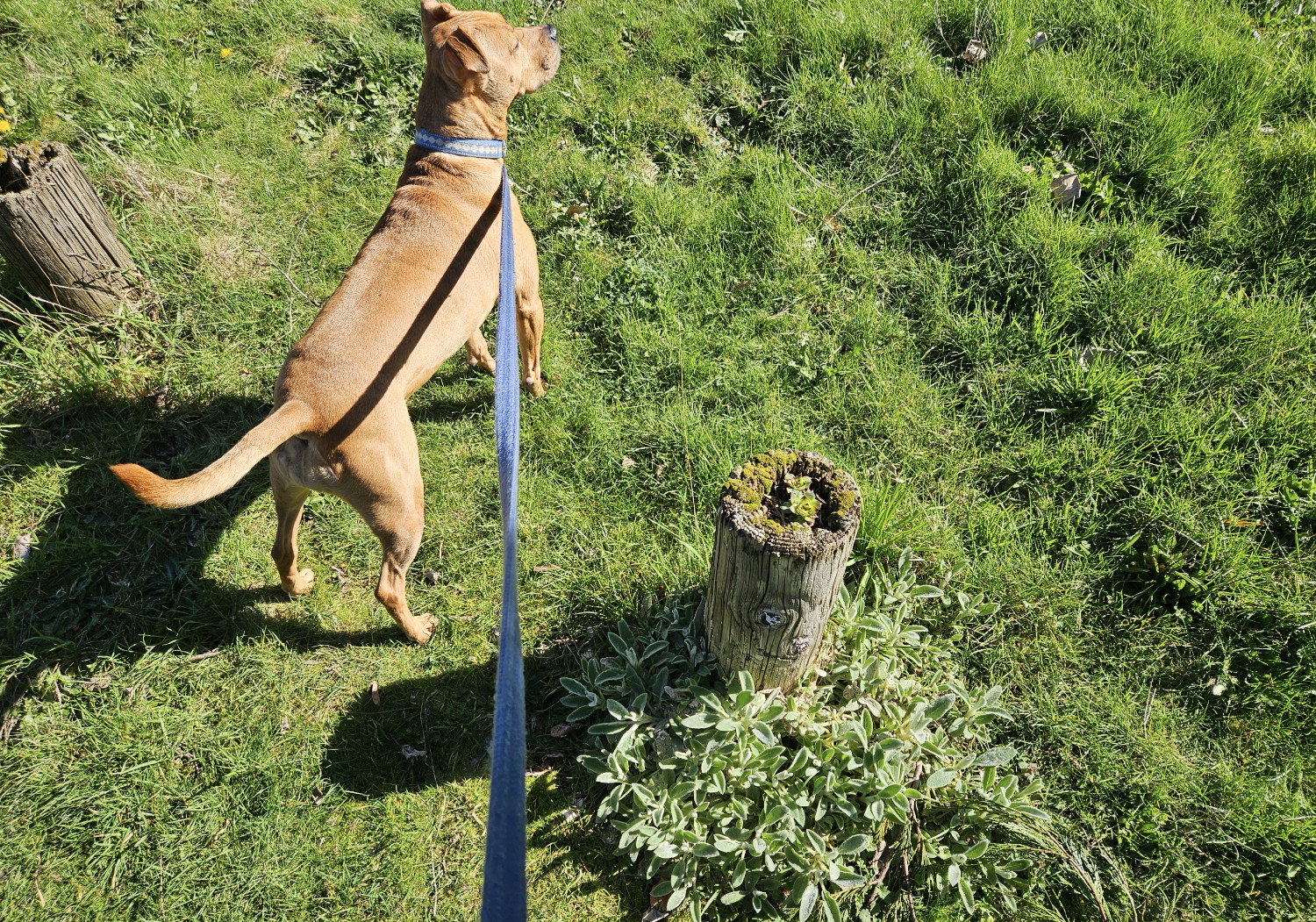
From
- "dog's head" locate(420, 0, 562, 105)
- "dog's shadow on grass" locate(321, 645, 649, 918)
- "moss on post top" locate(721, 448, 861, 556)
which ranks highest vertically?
"dog's head" locate(420, 0, 562, 105)

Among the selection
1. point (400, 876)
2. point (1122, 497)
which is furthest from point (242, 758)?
point (1122, 497)

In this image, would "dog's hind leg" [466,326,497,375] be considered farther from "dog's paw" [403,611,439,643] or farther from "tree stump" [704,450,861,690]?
"tree stump" [704,450,861,690]

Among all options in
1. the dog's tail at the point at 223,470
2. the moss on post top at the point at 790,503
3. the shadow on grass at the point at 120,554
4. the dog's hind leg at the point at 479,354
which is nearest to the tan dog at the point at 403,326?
the dog's tail at the point at 223,470

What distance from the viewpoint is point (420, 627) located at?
3293 mm

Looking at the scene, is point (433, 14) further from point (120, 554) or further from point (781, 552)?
point (781, 552)

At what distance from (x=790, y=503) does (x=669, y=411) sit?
5.43 feet

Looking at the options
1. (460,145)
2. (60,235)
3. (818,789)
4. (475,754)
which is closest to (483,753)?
(475,754)

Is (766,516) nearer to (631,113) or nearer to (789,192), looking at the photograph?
(789,192)

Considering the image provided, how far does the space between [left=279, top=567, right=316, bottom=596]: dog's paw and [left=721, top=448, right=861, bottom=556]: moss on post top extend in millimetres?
2231

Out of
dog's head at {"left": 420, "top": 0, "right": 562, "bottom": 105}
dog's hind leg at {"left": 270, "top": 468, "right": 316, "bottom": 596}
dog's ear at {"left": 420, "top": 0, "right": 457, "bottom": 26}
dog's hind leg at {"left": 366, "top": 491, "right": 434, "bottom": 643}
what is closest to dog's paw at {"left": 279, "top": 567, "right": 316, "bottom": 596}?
dog's hind leg at {"left": 270, "top": 468, "right": 316, "bottom": 596}

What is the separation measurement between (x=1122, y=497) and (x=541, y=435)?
Result: 296cm

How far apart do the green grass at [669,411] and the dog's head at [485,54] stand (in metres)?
1.09

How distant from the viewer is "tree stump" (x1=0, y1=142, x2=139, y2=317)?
11.7ft

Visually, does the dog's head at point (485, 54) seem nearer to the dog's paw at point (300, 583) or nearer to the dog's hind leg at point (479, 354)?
the dog's hind leg at point (479, 354)
